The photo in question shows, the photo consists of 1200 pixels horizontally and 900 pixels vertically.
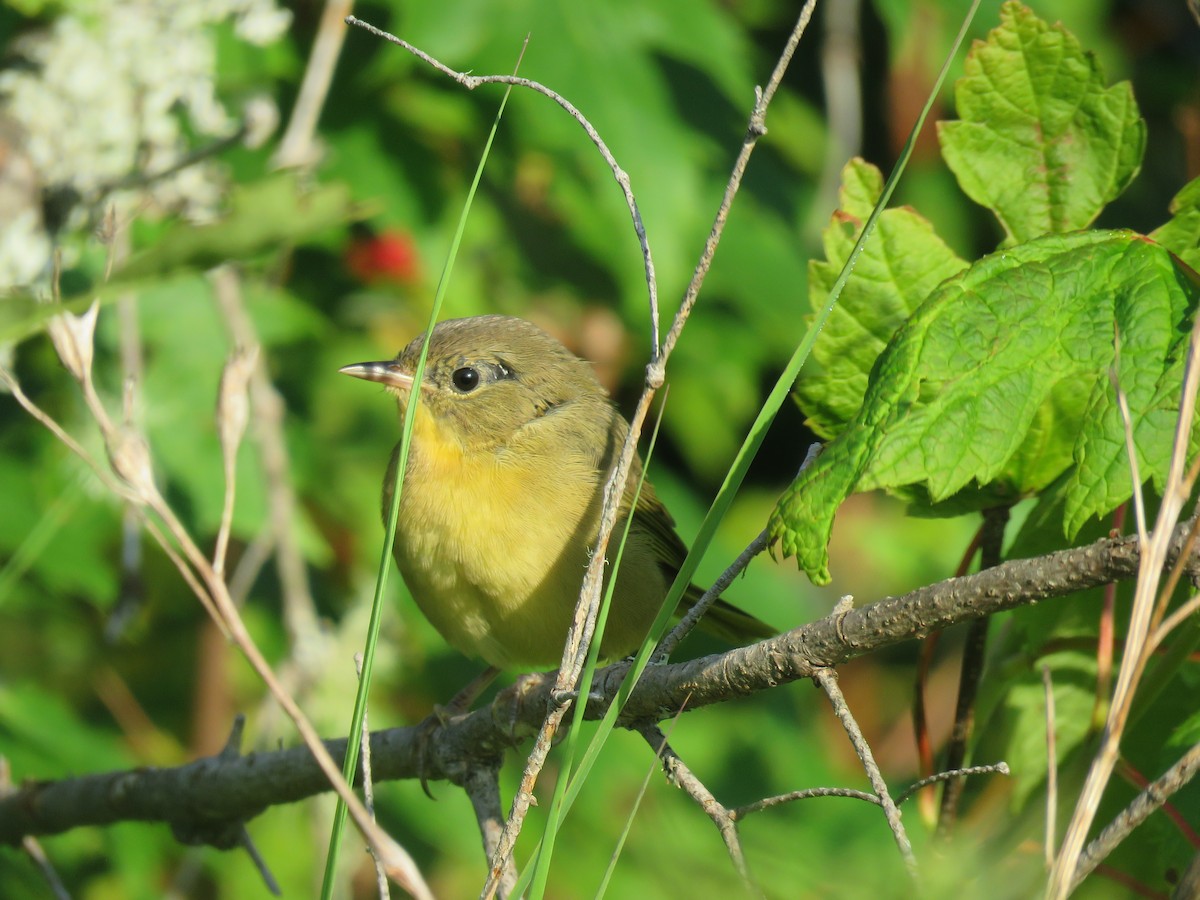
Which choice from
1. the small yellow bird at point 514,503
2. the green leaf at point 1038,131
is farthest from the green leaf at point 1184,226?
the small yellow bird at point 514,503

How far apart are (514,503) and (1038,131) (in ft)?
5.44

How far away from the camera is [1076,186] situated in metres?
2.15

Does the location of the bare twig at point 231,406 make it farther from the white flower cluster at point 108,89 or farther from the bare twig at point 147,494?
the white flower cluster at point 108,89

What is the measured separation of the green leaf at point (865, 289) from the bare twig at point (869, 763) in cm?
58

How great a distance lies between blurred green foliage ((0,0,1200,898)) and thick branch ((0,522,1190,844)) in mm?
675

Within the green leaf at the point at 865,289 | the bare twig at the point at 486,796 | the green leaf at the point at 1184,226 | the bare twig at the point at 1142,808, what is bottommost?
the bare twig at the point at 486,796

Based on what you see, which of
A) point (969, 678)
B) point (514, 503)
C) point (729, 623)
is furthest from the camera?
point (729, 623)

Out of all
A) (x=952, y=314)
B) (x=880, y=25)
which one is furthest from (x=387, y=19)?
(x=952, y=314)

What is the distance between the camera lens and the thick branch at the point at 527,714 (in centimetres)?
153

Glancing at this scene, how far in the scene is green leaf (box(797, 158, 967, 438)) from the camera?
2.18 meters

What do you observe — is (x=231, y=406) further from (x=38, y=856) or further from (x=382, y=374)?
(x=382, y=374)

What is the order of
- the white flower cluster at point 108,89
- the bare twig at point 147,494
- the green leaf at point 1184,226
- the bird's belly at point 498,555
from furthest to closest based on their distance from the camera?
the white flower cluster at point 108,89 → the bird's belly at point 498,555 → the green leaf at point 1184,226 → the bare twig at point 147,494

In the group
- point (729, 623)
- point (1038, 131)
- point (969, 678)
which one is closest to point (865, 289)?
point (1038, 131)

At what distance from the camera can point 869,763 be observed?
64.3 inches
